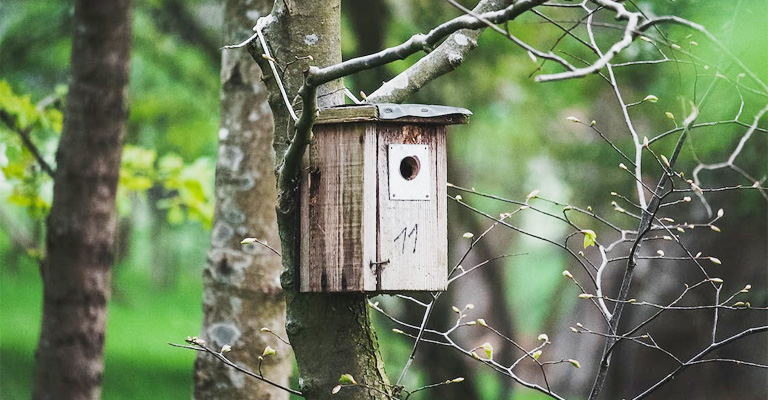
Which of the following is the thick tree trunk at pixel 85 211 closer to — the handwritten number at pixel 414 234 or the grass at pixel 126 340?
the handwritten number at pixel 414 234

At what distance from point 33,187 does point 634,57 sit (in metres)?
3.58

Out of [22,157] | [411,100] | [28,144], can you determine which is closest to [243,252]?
[28,144]

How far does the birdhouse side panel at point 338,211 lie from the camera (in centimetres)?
219

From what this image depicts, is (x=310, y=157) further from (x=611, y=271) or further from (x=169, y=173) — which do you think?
(x=611, y=271)

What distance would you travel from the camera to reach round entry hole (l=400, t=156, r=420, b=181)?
2316mm

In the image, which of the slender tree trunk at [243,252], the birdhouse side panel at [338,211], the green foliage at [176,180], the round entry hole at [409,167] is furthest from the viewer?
the green foliage at [176,180]

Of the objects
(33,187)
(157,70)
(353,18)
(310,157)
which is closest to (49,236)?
(33,187)

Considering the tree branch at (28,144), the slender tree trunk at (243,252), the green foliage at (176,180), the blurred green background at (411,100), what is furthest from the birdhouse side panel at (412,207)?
the green foliage at (176,180)

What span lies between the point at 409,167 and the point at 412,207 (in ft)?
0.38

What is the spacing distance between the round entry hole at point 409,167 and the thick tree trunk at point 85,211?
230 cm

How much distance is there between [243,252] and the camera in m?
3.67

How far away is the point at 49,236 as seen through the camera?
4137 millimetres

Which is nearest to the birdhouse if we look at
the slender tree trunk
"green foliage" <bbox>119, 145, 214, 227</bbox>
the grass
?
the slender tree trunk

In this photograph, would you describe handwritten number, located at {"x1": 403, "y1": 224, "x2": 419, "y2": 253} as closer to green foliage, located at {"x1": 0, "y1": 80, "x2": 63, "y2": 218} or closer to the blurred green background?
the blurred green background
